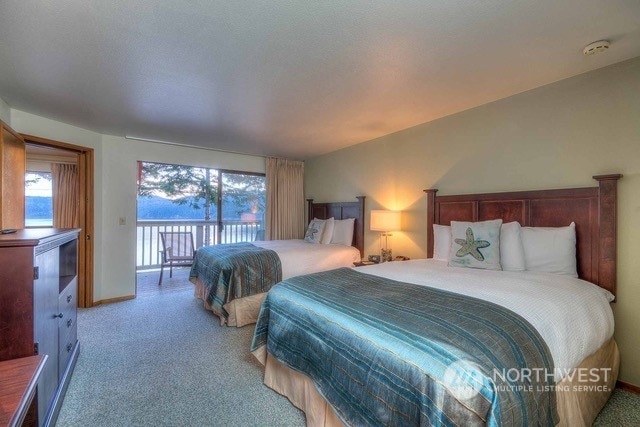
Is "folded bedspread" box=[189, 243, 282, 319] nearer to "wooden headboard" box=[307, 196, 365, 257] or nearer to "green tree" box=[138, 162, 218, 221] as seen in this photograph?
"wooden headboard" box=[307, 196, 365, 257]

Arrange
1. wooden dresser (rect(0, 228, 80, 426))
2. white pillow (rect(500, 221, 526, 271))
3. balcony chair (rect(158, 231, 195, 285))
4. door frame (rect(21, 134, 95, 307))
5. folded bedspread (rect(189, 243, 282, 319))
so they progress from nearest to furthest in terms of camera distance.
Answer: wooden dresser (rect(0, 228, 80, 426)) → white pillow (rect(500, 221, 526, 271)) → folded bedspread (rect(189, 243, 282, 319)) → door frame (rect(21, 134, 95, 307)) → balcony chair (rect(158, 231, 195, 285))

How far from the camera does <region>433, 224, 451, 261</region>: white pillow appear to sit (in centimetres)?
282

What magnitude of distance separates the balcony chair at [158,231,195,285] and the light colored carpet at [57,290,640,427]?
187 cm

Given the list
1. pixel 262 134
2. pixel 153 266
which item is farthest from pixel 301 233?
pixel 153 266

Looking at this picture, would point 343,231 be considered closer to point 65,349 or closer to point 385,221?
point 385,221

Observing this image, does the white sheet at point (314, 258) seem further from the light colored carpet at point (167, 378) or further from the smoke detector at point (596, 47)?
the smoke detector at point (596, 47)

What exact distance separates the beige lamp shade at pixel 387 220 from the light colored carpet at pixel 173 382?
1.97 metres

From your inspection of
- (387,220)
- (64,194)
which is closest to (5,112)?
(64,194)

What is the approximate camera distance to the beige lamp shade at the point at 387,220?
344 centimetres

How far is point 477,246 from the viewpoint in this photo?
2369 millimetres

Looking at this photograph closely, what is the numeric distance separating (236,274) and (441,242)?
224 cm

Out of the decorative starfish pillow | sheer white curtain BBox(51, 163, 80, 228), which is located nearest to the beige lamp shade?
the decorative starfish pillow

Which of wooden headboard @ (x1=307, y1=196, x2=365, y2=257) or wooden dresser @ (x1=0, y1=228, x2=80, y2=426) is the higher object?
wooden headboard @ (x1=307, y1=196, x2=365, y2=257)

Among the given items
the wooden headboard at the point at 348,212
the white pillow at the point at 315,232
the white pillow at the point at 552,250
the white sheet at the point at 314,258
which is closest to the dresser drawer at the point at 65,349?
the white sheet at the point at 314,258
